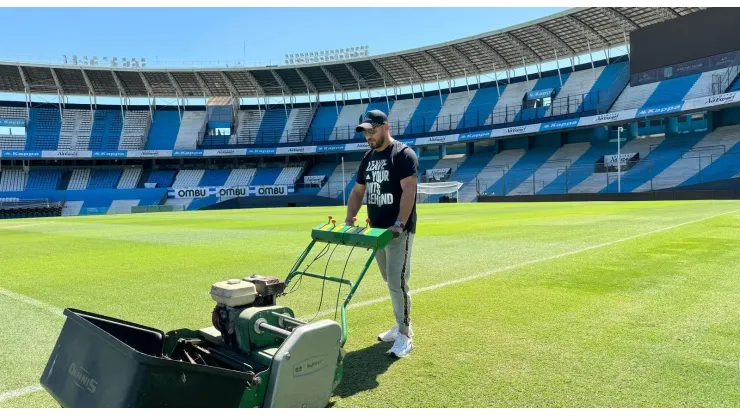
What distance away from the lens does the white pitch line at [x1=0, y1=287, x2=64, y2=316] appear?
18.3ft

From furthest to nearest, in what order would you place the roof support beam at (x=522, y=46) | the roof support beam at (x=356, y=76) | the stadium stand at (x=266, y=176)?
the stadium stand at (x=266, y=176) < the roof support beam at (x=356, y=76) < the roof support beam at (x=522, y=46)

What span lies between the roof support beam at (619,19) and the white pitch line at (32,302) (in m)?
41.3

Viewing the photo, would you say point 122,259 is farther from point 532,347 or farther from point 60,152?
point 60,152

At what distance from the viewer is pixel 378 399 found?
3.14 meters

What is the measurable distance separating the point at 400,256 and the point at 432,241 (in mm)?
7711

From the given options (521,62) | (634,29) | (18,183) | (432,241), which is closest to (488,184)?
(521,62)

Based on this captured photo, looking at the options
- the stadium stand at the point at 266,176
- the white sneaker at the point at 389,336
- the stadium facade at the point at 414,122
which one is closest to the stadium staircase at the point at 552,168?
the stadium facade at the point at 414,122

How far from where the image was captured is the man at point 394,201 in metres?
3.98

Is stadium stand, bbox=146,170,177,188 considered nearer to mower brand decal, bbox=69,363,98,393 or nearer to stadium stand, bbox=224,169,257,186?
stadium stand, bbox=224,169,257,186

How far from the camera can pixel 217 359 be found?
317 centimetres

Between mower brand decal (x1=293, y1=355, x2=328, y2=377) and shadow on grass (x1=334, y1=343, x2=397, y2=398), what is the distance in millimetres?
436

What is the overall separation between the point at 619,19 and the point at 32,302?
142 feet

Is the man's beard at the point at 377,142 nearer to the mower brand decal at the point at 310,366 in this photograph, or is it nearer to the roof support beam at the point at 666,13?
the mower brand decal at the point at 310,366

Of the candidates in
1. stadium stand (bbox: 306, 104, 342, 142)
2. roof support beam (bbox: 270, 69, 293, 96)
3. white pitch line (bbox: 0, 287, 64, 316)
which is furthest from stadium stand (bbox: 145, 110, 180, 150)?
white pitch line (bbox: 0, 287, 64, 316)
